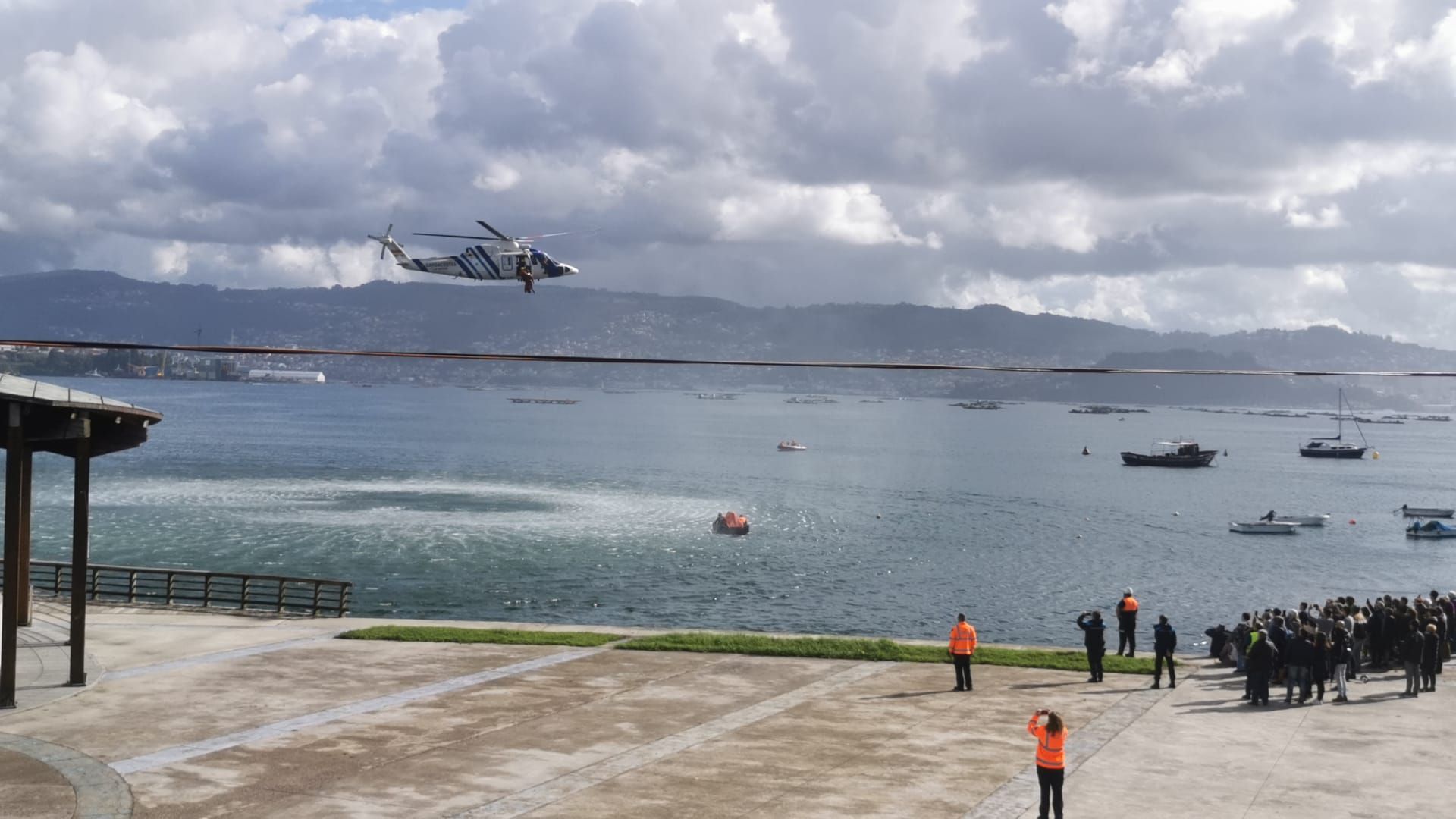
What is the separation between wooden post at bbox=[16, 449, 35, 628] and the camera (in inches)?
911

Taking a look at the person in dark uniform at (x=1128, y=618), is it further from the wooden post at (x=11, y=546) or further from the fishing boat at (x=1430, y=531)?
the fishing boat at (x=1430, y=531)

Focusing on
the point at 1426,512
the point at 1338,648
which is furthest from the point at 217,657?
the point at 1426,512

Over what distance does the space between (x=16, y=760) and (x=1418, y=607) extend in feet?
81.5

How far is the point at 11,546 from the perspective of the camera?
67.3 ft

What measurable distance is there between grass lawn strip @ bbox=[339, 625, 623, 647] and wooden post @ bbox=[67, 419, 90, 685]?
626cm

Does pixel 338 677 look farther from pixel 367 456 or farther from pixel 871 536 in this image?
pixel 367 456

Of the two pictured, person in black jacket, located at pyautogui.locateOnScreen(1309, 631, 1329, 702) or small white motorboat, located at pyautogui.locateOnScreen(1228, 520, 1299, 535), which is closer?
person in black jacket, located at pyautogui.locateOnScreen(1309, 631, 1329, 702)

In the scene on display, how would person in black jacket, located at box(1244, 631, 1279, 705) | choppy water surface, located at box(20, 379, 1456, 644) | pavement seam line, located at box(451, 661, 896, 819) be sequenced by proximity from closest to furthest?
pavement seam line, located at box(451, 661, 896, 819)
person in black jacket, located at box(1244, 631, 1279, 705)
choppy water surface, located at box(20, 379, 1456, 644)

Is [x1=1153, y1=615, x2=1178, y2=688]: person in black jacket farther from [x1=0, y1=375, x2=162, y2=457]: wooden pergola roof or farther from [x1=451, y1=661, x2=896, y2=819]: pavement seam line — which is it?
[x1=0, y1=375, x2=162, y2=457]: wooden pergola roof

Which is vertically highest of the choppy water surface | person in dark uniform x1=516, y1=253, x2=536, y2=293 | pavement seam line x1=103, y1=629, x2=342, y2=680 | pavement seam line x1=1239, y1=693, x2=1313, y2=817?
person in dark uniform x1=516, y1=253, x2=536, y2=293

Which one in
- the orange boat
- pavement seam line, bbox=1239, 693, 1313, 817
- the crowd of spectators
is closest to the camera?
pavement seam line, bbox=1239, 693, 1313, 817

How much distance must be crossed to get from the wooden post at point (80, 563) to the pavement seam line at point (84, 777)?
2.85 meters

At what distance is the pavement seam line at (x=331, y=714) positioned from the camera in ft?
55.9

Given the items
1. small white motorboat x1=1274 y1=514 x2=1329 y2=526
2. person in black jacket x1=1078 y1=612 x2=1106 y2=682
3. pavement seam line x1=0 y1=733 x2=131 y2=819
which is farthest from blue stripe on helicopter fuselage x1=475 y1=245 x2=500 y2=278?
small white motorboat x1=1274 y1=514 x2=1329 y2=526
